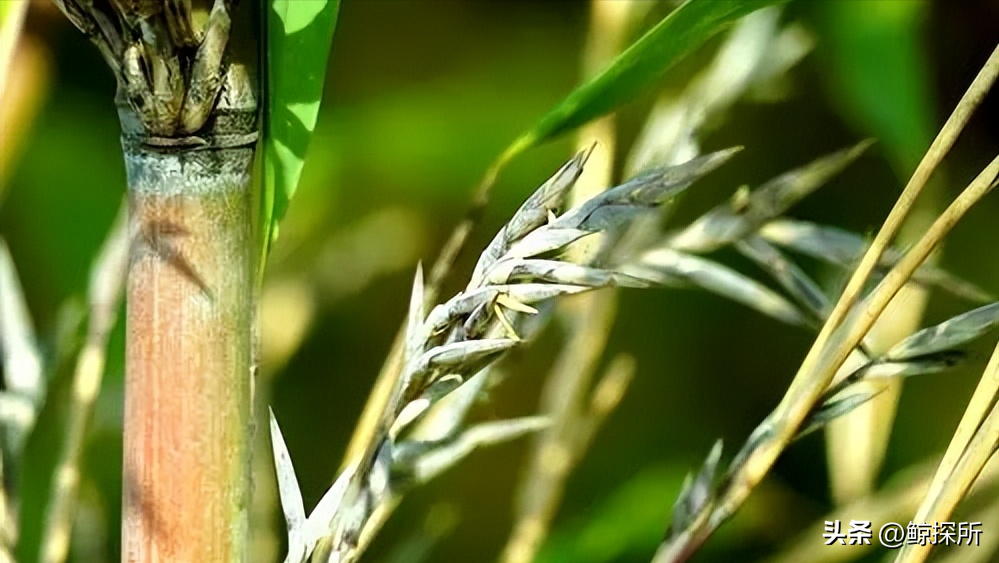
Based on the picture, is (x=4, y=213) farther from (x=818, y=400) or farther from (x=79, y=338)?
(x=818, y=400)

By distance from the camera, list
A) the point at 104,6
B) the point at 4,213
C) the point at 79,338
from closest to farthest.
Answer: the point at 104,6 < the point at 79,338 < the point at 4,213

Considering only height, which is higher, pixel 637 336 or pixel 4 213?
pixel 4 213

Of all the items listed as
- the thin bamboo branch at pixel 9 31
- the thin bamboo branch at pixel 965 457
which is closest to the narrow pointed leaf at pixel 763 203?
the thin bamboo branch at pixel 965 457

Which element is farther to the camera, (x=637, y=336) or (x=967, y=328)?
(x=637, y=336)

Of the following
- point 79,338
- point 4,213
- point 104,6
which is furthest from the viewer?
point 4,213

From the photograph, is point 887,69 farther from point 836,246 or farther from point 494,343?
point 494,343

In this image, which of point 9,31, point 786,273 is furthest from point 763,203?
point 9,31

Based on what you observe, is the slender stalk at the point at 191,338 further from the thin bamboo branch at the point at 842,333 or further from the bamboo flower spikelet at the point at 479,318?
the thin bamboo branch at the point at 842,333

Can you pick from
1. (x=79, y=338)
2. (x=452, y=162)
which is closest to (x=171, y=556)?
(x=79, y=338)
